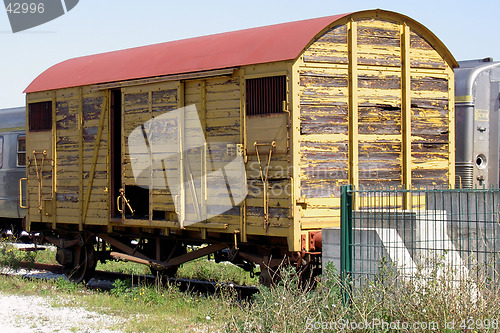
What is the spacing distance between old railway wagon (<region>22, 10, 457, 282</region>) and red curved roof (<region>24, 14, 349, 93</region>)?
34 mm

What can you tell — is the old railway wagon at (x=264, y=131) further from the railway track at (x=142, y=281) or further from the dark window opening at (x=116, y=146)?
the railway track at (x=142, y=281)

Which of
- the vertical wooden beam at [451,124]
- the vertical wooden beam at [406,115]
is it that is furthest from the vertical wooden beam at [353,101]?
the vertical wooden beam at [451,124]

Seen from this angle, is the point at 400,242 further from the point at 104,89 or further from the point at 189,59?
the point at 104,89

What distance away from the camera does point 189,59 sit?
11.0m

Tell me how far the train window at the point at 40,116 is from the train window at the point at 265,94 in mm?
5341

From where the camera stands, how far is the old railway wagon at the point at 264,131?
9.45 metres

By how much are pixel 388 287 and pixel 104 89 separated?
7.20 meters

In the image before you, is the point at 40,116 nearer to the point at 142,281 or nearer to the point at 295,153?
the point at 142,281

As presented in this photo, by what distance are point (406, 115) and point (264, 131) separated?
223 cm

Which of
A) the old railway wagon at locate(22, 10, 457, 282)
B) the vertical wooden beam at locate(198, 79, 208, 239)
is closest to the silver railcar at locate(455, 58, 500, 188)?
the old railway wagon at locate(22, 10, 457, 282)

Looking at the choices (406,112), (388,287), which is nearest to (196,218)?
(406,112)

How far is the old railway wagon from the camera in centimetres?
945

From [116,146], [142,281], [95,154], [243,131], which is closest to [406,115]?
[243,131]

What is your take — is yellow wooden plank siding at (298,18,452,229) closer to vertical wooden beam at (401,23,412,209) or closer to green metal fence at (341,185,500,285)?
vertical wooden beam at (401,23,412,209)
